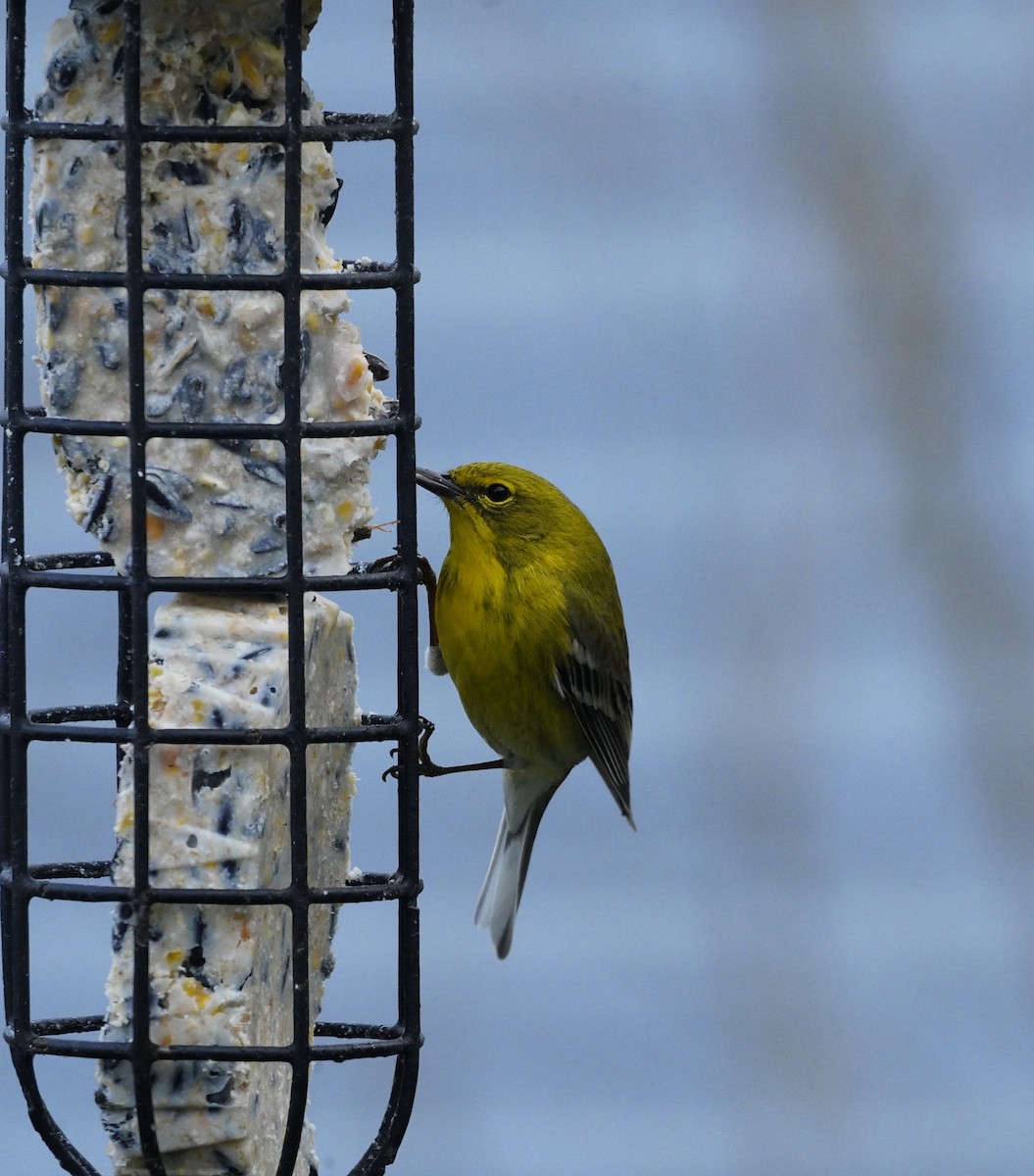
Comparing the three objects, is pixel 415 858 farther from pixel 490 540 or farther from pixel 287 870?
pixel 490 540

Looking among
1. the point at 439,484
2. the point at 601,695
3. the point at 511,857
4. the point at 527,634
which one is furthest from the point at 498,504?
the point at 511,857

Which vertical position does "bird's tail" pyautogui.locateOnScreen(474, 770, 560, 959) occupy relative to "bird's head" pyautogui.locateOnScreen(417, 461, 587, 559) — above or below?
below

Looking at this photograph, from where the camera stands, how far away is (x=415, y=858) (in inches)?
125

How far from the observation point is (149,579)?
2875 millimetres

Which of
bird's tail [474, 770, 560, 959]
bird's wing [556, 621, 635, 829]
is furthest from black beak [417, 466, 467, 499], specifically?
bird's tail [474, 770, 560, 959]

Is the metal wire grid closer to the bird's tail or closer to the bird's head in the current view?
the bird's head

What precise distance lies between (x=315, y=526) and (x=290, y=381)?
32cm

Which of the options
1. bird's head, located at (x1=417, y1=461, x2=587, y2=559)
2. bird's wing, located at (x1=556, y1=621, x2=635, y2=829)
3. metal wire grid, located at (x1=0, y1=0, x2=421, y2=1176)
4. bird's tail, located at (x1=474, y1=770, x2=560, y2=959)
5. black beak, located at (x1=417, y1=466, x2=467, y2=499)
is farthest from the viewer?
bird's tail, located at (x1=474, y1=770, x2=560, y2=959)

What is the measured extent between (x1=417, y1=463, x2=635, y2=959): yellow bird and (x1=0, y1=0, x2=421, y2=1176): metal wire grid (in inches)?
45.1

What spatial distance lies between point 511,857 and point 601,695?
630mm

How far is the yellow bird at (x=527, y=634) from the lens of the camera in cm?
428

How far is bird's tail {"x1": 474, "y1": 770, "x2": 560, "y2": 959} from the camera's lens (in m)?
4.88

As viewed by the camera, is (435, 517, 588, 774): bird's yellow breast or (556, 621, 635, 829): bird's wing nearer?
(435, 517, 588, 774): bird's yellow breast

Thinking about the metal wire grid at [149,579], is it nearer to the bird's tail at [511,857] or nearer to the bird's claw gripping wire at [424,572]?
the bird's claw gripping wire at [424,572]
